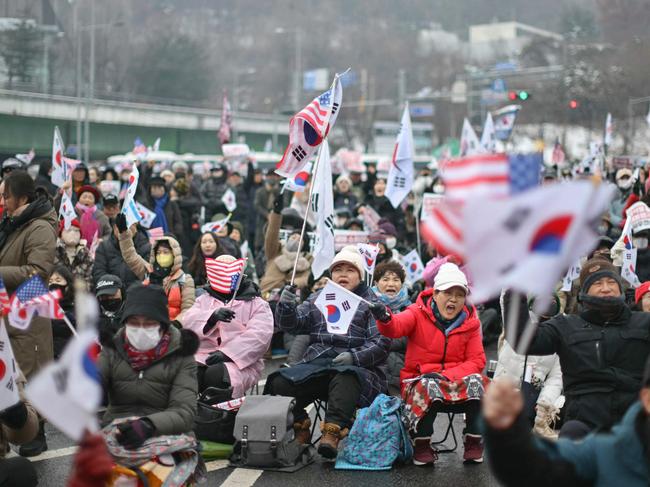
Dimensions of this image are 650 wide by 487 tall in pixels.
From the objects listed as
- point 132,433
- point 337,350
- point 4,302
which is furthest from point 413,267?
point 132,433

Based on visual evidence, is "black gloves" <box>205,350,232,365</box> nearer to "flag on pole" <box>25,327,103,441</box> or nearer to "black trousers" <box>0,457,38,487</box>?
"black trousers" <box>0,457,38,487</box>

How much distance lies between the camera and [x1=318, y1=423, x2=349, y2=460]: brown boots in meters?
8.34

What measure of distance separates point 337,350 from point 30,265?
2265mm

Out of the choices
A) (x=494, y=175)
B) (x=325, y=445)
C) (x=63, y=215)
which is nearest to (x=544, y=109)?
(x=63, y=215)

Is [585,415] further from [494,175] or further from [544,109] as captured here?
[544,109]

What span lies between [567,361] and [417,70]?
94.9 metres

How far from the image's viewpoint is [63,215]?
40.8ft

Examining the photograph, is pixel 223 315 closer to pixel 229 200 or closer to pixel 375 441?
pixel 375 441

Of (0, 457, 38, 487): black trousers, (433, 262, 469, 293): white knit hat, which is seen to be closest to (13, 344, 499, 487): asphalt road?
(0, 457, 38, 487): black trousers

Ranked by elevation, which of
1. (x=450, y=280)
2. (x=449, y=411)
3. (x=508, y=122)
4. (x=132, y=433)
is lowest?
(x=449, y=411)

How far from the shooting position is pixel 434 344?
340 inches

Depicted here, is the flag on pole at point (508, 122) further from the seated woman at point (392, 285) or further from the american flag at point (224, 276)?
the american flag at point (224, 276)

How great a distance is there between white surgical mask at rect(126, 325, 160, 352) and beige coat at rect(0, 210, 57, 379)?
1586mm

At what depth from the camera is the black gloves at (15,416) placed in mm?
6809
